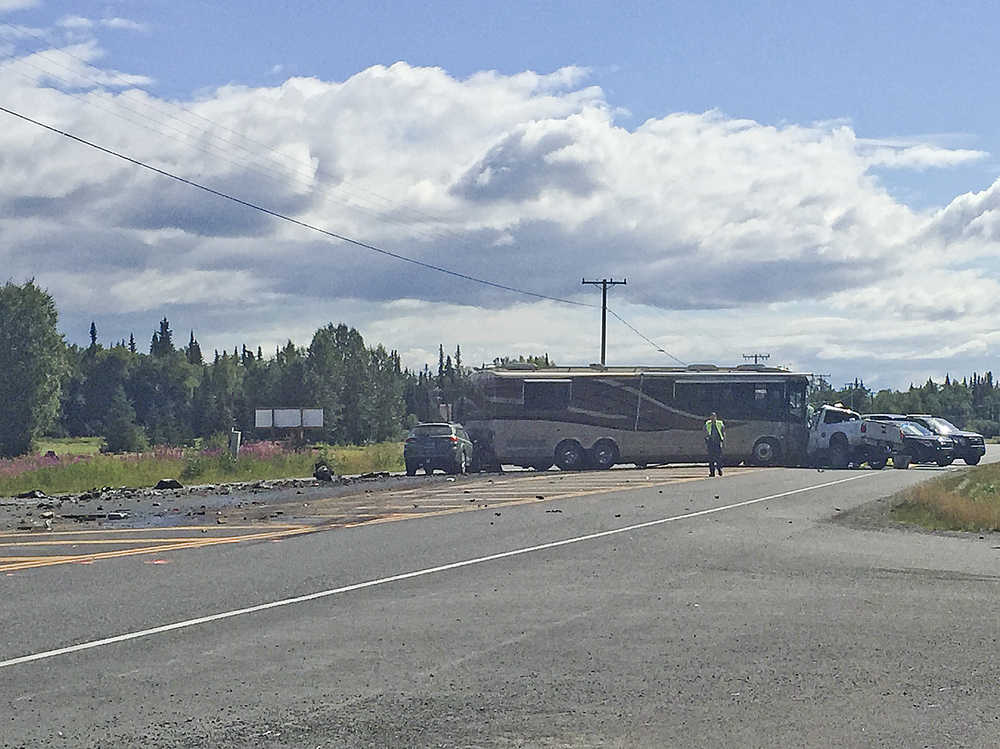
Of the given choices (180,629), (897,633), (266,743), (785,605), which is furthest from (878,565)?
(266,743)

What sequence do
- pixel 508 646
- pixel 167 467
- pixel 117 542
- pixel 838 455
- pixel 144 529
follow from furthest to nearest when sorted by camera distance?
1. pixel 838 455
2. pixel 167 467
3. pixel 144 529
4. pixel 117 542
5. pixel 508 646

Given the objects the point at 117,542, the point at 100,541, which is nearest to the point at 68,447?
the point at 100,541

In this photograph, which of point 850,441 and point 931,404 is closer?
point 850,441

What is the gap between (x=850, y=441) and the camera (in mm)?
45375

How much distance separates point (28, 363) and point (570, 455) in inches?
2851

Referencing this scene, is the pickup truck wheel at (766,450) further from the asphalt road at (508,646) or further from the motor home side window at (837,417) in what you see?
the asphalt road at (508,646)

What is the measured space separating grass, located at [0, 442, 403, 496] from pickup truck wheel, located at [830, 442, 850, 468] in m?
15.0

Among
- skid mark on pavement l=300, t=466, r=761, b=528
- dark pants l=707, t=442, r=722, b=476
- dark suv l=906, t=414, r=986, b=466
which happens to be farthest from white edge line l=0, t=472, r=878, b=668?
dark suv l=906, t=414, r=986, b=466

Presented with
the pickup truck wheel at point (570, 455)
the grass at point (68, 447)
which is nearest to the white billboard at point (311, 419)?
the pickup truck wheel at point (570, 455)

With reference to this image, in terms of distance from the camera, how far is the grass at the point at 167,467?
111 ft

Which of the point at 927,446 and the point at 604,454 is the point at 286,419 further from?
the point at 927,446

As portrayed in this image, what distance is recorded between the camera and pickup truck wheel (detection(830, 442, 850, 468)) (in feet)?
148

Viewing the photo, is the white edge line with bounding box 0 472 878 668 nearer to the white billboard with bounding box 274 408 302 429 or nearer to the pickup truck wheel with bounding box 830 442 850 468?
the pickup truck wheel with bounding box 830 442 850 468

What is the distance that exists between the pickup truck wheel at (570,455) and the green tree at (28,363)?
2697 inches
